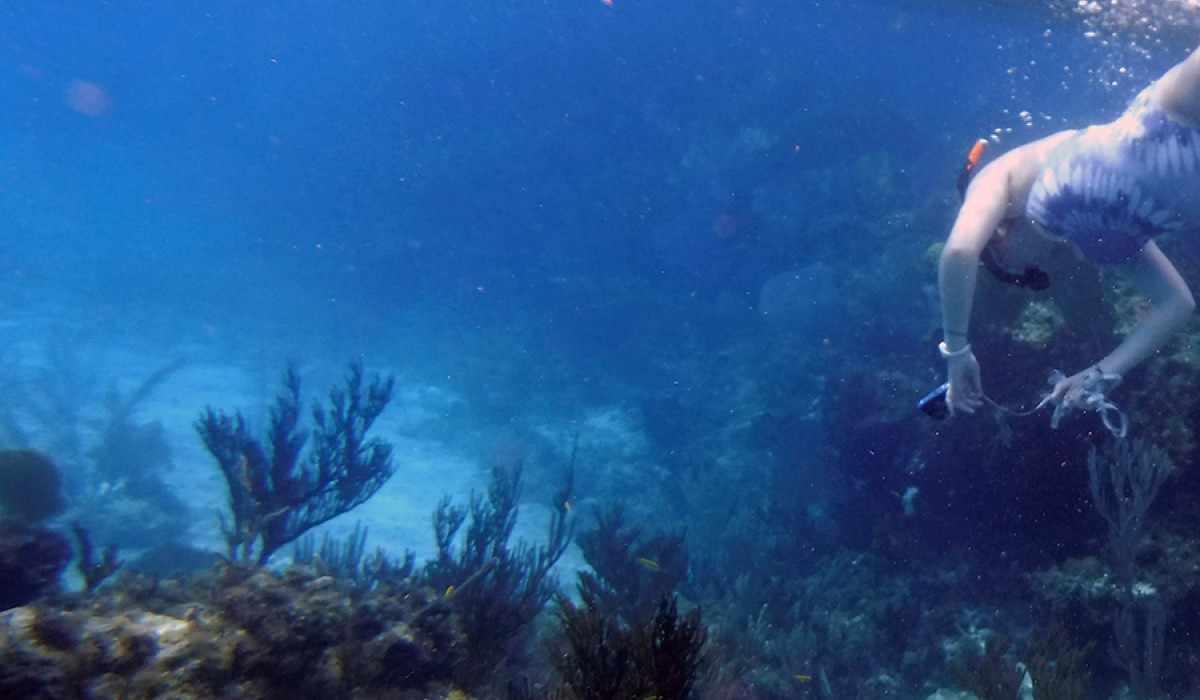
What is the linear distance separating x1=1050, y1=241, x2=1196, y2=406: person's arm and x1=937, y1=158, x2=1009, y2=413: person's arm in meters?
0.40

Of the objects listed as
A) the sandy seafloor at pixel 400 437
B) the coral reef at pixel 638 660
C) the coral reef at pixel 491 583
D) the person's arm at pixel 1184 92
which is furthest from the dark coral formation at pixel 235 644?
the sandy seafloor at pixel 400 437

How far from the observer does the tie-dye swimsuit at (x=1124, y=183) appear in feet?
6.61

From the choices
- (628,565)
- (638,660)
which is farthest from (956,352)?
(628,565)

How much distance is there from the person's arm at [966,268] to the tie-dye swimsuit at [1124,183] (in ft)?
0.56

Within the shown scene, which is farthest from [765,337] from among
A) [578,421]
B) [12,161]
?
[12,161]

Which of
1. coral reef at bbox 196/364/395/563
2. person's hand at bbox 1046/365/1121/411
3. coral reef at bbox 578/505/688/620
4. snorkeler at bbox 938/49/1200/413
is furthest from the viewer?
coral reef at bbox 578/505/688/620

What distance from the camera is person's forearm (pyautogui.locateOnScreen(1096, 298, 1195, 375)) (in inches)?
99.0

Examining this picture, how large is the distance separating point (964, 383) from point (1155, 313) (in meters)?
0.94

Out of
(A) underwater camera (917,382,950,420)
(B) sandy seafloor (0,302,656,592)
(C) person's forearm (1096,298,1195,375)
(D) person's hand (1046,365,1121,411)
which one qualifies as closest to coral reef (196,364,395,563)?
(B) sandy seafloor (0,302,656,592)

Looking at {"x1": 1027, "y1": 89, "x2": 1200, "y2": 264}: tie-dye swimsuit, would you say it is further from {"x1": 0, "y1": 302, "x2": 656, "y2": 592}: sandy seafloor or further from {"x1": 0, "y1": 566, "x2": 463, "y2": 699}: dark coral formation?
{"x1": 0, "y1": 302, "x2": 656, "y2": 592}: sandy seafloor

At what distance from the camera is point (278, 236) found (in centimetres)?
4600

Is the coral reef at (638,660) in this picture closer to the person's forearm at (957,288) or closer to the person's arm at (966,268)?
the person's arm at (966,268)

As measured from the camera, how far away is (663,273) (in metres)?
23.1

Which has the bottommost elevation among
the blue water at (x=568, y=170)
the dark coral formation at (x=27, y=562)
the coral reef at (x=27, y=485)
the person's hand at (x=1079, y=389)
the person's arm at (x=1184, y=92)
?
the person's hand at (x=1079, y=389)
